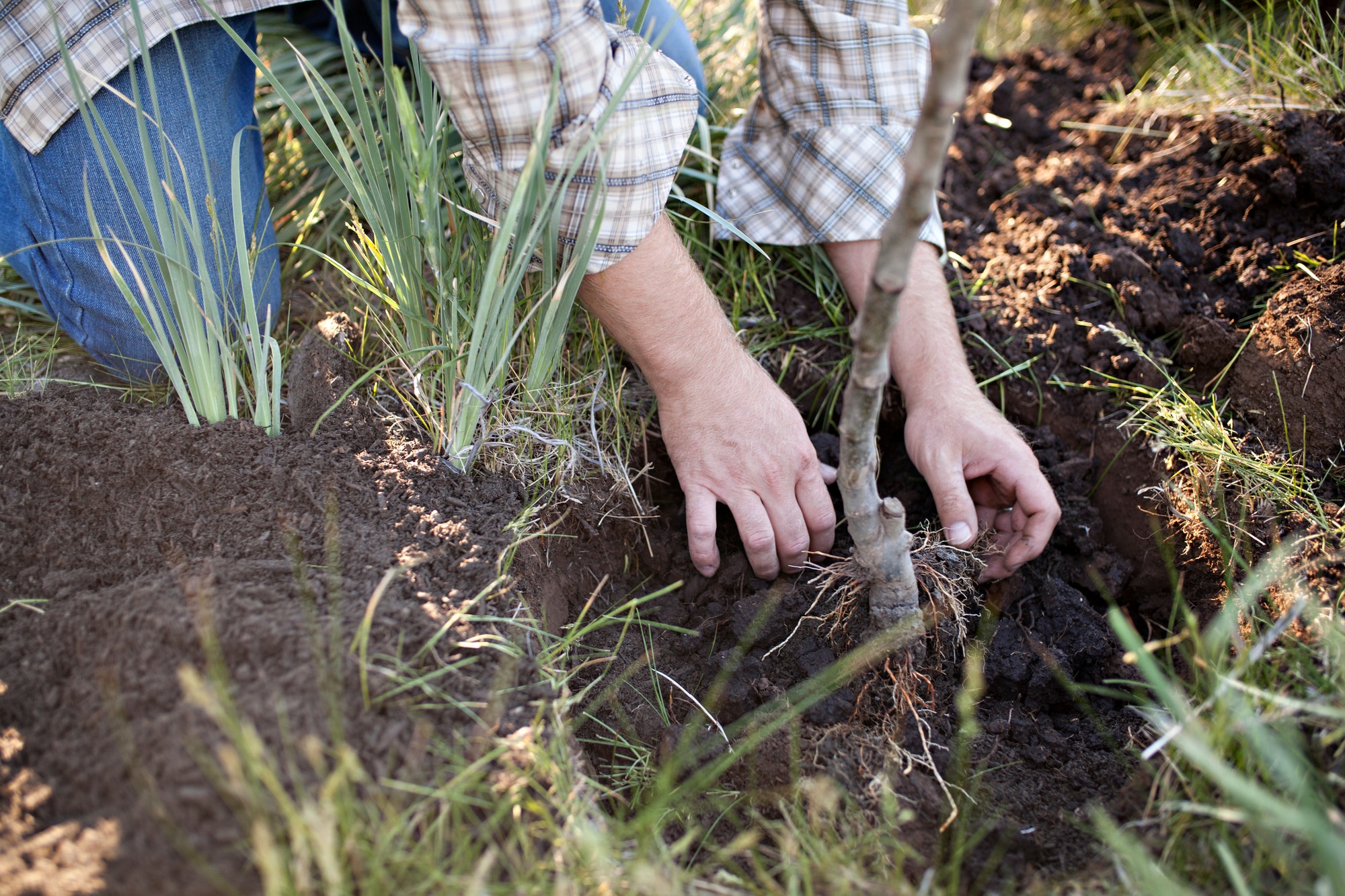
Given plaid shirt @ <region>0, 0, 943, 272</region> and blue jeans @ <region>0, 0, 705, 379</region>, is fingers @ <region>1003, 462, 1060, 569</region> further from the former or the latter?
blue jeans @ <region>0, 0, 705, 379</region>

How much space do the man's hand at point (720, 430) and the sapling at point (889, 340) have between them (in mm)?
225

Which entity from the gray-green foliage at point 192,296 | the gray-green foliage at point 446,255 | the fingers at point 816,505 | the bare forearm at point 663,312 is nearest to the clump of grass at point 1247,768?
the fingers at point 816,505

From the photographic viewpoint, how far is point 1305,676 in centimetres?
98

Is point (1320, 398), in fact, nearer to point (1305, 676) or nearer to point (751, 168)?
point (1305, 676)

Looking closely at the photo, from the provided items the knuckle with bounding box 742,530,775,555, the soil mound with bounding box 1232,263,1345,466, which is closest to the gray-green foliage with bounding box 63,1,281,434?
the knuckle with bounding box 742,530,775,555

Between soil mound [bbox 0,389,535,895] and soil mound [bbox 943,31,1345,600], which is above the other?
soil mound [bbox 0,389,535,895]

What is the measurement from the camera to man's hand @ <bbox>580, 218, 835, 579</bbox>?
1.40m

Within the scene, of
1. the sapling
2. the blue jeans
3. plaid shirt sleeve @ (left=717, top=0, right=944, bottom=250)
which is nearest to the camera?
the sapling

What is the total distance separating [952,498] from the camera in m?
1.40

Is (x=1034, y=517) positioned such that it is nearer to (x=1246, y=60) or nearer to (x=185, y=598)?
(x=185, y=598)

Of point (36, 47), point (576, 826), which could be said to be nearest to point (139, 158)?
point (36, 47)

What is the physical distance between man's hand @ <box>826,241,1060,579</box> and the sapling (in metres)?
0.20

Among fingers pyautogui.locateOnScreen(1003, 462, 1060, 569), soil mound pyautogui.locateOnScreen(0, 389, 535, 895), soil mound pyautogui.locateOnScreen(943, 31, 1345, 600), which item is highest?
soil mound pyautogui.locateOnScreen(0, 389, 535, 895)

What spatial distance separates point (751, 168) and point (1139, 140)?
1.09 metres
